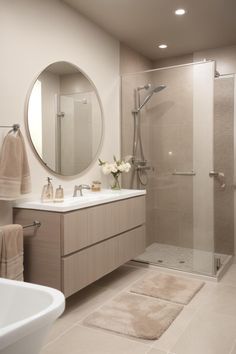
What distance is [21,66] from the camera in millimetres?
2555

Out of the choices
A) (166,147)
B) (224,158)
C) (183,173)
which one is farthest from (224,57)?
(183,173)

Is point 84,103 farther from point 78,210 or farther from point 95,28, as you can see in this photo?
point 78,210

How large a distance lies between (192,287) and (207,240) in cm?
61

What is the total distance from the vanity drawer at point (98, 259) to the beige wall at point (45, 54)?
1.99 feet

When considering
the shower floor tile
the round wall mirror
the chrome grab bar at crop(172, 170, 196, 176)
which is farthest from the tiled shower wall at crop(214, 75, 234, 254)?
the round wall mirror

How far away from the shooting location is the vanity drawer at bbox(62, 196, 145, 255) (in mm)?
2416

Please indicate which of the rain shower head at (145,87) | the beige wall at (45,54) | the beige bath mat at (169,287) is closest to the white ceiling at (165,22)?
the beige wall at (45,54)

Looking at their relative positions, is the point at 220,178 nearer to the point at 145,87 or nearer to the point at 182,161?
the point at 182,161

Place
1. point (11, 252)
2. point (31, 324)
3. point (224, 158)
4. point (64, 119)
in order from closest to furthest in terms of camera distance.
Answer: point (31, 324)
point (11, 252)
point (64, 119)
point (224, 158)

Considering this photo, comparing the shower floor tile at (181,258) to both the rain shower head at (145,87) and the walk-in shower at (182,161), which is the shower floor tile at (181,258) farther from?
the rain shower head at (145,87)

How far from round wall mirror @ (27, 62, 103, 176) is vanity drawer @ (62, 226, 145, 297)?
752 millimetres

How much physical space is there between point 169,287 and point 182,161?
1.31m

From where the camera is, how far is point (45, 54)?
2.77 metres

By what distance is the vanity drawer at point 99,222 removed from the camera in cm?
242
